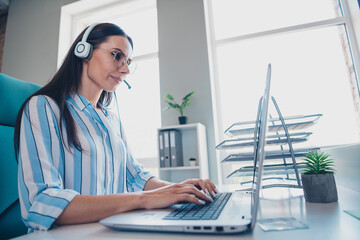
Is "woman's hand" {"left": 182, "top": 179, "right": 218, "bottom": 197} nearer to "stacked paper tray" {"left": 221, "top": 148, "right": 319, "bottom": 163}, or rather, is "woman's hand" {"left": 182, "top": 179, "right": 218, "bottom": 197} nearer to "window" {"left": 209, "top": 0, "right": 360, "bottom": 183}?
"stacked paper tray" {"left": 221, "top": 148, "right": 319, "bottom": 163}

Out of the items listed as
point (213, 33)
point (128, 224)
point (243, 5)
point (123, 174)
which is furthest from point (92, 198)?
point (243, 5)

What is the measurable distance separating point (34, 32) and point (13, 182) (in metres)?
3.44

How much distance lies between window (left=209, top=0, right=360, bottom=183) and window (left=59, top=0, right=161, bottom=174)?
0.85m

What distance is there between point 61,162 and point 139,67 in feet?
8.73

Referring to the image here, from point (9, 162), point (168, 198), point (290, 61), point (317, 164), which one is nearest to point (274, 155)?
point (317, 164)

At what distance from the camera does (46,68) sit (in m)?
3.29

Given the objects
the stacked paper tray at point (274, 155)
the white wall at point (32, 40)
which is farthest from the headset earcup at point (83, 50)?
the white wall at point (32, 40)

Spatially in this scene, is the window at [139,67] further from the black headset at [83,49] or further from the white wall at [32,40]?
the black headset at [83,49]

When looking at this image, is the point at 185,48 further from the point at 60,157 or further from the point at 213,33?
the point at 60,157

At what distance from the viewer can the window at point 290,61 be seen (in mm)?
2459

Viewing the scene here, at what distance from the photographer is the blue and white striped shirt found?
22.8 inches

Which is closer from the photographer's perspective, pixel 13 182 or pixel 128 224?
pixel 128 224

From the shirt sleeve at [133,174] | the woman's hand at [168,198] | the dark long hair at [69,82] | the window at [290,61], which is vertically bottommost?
the woman's hand at [168,198]

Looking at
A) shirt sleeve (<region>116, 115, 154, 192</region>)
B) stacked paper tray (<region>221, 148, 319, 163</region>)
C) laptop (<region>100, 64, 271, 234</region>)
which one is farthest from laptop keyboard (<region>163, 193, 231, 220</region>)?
shirt sleeve (<region>116, 115, 154, 192</region>)
